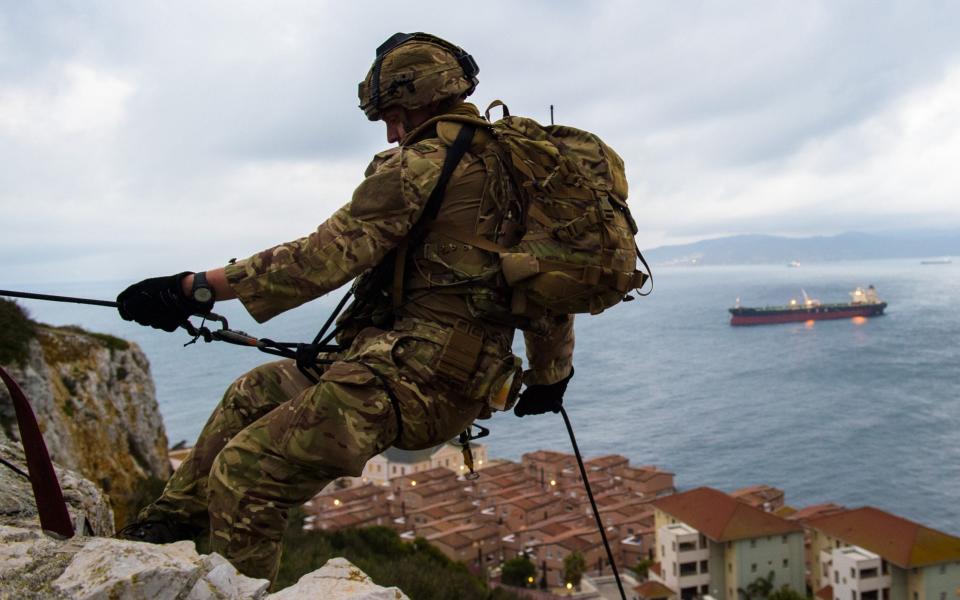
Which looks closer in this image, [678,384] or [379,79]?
[379,79]

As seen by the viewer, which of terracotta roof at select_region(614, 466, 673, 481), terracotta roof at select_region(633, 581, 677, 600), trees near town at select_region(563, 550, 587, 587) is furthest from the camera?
terracotta roof at select_region(614, 466, 673, 481)

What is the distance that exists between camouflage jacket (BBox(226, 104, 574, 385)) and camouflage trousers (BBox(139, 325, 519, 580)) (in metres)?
0.18

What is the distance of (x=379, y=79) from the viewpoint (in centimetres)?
350

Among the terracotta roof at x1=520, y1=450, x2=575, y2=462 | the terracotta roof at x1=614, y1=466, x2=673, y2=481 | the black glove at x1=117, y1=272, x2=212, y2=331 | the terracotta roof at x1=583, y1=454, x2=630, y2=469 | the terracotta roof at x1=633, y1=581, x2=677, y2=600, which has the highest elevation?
the black glove at x1=117, y1=272, x2=212, y2=331

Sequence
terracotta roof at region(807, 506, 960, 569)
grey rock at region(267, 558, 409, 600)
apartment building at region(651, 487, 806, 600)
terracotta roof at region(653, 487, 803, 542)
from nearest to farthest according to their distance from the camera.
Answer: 1. grey rock at region(267, 558, 409, 600)
2. terracotta roof at region(807, 506, 960, 569)
3. terracotta roof at region(653, 487, 803, 542)
4. apartment building at region(651, 487, 806, 600)

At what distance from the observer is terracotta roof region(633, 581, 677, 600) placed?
38031mm

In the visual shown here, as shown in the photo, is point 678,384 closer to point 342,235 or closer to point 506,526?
point 506,526

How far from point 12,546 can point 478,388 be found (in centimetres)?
195

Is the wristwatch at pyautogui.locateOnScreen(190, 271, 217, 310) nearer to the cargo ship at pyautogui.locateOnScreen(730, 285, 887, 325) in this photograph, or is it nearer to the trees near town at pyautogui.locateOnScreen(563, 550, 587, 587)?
the trees near town at pyautogui.locateOnScreen(563, 550, 587, 587)

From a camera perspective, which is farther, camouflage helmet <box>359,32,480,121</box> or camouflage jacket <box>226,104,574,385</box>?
camouflage helmet <box>359,32,480,121</box>

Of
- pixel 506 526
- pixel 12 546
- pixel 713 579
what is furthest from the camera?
pixel 506 526

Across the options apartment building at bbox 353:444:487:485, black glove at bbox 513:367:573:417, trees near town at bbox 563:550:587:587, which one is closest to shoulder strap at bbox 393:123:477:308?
black glove at bbox 513:367:573:417

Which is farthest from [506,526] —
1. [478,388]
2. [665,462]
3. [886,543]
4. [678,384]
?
[678,384]

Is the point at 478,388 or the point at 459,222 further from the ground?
the point at 459,222
